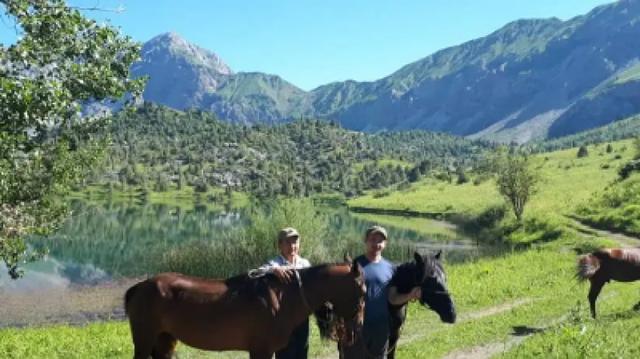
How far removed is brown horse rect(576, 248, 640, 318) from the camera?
22.3 m

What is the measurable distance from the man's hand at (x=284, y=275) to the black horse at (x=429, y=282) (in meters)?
1.71

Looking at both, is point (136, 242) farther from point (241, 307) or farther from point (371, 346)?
point (371, 346)

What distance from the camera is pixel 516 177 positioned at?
250ft

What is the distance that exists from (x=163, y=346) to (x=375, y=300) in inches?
148

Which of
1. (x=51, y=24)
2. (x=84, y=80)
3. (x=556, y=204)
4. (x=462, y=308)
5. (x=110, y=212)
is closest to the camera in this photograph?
(x=51, y=24)

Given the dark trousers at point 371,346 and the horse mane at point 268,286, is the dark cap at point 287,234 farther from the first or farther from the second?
the dark trousers at point 371,346

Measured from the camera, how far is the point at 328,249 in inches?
2098

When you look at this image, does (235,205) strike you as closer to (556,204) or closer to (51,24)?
(556,204)

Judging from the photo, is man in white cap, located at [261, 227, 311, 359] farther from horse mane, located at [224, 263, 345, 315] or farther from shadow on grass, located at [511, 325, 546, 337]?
shadow on grass, located at [511, 325, 546, 337]

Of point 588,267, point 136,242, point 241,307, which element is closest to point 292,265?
point 241,307

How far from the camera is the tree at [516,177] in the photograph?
76.2 metres

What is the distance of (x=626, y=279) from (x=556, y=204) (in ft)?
232

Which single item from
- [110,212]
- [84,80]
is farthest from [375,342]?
[110,212]

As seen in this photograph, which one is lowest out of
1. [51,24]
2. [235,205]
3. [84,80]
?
[235,205]
